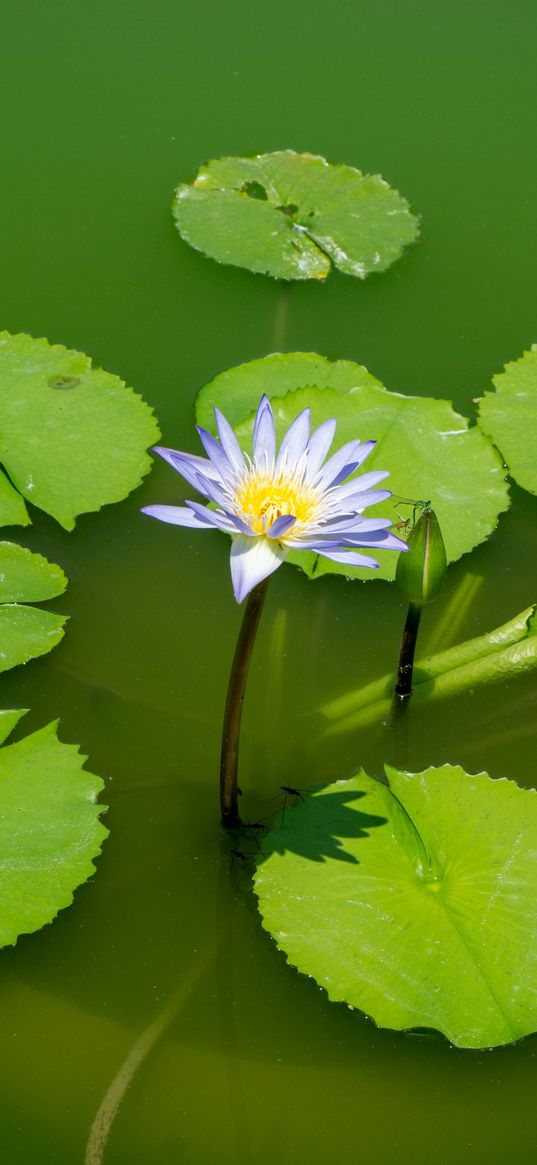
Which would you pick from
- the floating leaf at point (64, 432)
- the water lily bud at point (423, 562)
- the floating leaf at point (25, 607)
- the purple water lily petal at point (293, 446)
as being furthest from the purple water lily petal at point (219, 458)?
the floating leaf at point (64, 432)

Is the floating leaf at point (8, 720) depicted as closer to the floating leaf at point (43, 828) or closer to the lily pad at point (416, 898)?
the floating leaf at point (43, 828)

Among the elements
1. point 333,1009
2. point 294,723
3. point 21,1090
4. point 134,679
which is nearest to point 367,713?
point 294,723

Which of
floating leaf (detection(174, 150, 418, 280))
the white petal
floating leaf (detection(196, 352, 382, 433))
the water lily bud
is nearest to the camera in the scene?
the white petal

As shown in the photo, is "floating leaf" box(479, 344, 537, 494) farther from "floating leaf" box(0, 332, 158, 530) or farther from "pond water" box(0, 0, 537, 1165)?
"floating leaf" box(0, 332, 158, 530)

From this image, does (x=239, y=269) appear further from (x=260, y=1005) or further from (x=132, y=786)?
(x=260, y=1005)

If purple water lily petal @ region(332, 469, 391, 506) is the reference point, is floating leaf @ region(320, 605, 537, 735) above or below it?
below

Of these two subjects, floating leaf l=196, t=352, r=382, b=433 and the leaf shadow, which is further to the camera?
floating leaf l=196, t=352, r=382, b=433

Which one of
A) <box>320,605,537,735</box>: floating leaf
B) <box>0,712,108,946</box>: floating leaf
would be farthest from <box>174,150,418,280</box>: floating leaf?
<box>0,712,108,946</box>: floating leaf

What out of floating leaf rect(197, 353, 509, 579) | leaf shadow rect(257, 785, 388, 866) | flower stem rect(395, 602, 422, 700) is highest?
floating leaf rect(197, 353, 509, 579)

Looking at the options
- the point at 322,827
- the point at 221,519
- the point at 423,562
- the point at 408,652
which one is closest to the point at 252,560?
the point at 221,519
